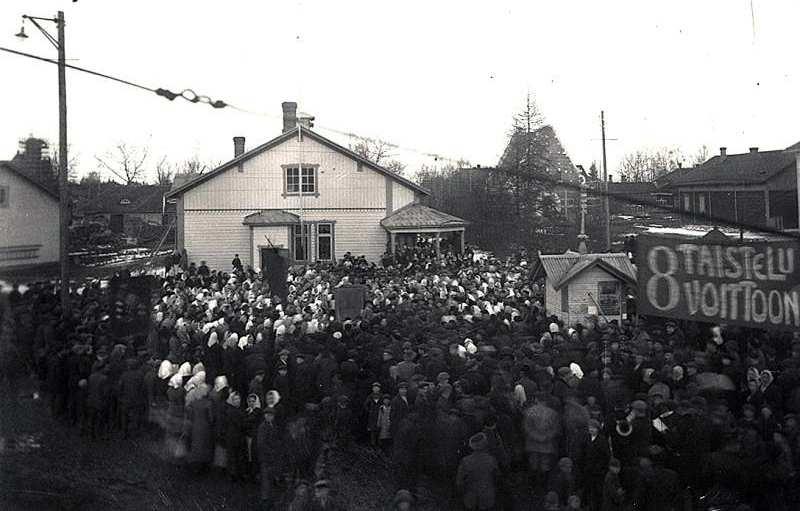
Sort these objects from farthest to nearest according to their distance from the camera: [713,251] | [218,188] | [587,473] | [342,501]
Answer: [218,188] < [342,501] < [587,473] < [713,251]

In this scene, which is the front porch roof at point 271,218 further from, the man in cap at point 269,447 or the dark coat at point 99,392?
the man in cap at point 269,447

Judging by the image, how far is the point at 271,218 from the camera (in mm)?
25812

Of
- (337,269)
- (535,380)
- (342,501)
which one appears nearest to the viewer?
(342,501)

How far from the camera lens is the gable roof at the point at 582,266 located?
14266mm

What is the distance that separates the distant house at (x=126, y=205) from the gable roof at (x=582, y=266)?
34141 millimetres

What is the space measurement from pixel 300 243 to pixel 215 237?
10.1ft

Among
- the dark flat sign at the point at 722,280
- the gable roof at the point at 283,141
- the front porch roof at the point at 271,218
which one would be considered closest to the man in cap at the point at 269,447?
the dark flat sign at the point at 722,280

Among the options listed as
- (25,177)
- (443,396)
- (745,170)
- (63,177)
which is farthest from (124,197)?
(443,396)

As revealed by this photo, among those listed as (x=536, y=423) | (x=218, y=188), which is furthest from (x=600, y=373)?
(x=218, y=188)

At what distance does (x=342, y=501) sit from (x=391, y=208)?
19.1 meters

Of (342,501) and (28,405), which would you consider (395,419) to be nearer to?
(342,501)

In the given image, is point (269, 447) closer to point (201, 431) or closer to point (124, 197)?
point (201, 431)

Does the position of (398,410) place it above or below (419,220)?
below

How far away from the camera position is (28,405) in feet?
41.3
